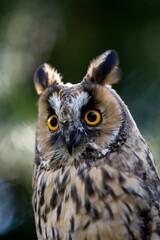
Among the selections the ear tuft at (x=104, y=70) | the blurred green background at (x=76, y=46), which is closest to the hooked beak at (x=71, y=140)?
the ear tuft at (x=104, y=70)

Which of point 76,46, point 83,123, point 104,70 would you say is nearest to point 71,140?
point 83,123

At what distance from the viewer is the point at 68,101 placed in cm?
383

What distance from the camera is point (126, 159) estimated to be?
150 inches

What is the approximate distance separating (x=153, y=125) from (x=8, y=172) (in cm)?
115

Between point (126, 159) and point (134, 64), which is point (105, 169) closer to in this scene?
point (126, 159)

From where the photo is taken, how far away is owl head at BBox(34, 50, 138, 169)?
3.82 m

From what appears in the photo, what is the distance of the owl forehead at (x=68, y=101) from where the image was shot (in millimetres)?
3803

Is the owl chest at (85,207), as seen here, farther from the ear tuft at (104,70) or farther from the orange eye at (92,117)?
the ear tuft at (104,70)

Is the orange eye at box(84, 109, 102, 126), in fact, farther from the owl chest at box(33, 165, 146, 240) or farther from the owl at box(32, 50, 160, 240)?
the owl chest at box(33, 165, 146, 240)

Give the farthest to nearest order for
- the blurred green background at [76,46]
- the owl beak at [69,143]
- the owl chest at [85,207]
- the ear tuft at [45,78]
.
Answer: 1. the blurred green background at [76,46]
2. the ear tuft at [45,78]
3. the owl beak at [69,143]
4. the owl chest at [85,207]

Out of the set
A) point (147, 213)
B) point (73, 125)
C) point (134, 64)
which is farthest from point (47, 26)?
point (147, 213)

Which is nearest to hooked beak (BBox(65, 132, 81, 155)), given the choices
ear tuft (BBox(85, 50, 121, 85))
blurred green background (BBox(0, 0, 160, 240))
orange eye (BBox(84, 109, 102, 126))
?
orange eye (BBox(84, 109, 102, 126))

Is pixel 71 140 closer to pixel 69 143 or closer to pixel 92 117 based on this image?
pixel 69 143

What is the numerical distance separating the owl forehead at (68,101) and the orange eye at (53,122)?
0.06 m
